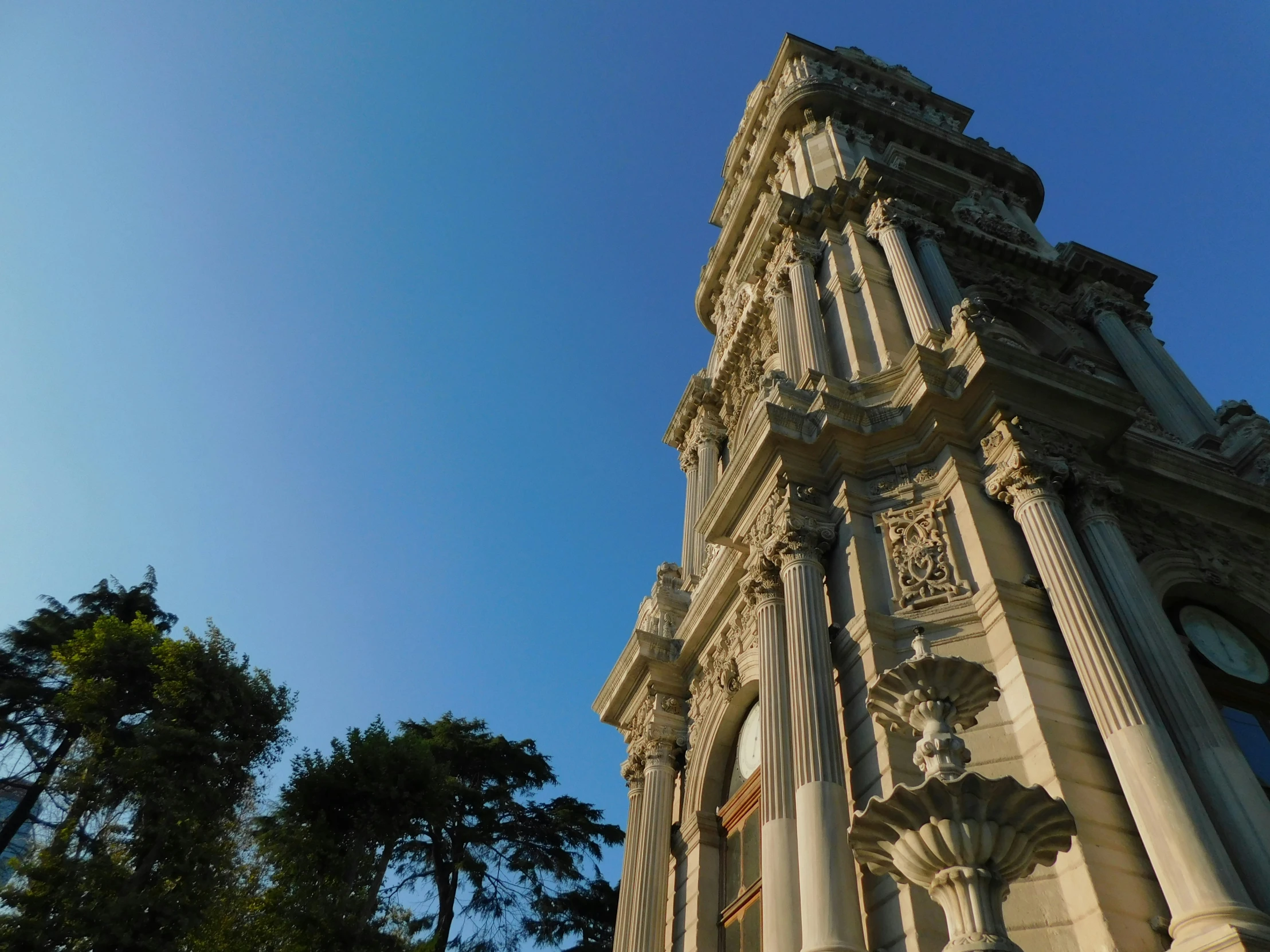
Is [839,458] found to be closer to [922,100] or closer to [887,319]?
[887,319]

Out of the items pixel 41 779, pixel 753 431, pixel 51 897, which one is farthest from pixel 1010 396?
pixel 41 779

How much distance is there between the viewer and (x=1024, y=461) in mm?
12031

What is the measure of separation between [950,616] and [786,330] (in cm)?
996

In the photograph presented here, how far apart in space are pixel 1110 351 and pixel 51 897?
80.9 feet

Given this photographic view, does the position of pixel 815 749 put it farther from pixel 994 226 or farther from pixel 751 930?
pixel 994 226

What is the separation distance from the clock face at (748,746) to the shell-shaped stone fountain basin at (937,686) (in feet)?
23.4

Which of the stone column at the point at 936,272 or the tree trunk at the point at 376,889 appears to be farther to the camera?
the tree trunk at the point at 376,889

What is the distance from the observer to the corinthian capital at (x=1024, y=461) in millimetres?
11930

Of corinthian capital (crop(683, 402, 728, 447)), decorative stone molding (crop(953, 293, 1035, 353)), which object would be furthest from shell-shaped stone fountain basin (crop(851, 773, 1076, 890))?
corinthian capital (crop(683, 402, 728, 447))

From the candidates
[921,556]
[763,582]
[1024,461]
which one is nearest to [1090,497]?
[1024,461]

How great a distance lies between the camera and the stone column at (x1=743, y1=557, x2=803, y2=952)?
32.1 ft

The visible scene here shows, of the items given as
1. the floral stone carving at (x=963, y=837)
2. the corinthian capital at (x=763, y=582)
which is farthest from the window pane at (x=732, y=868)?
the floral stone carving at (x=963, y=837)

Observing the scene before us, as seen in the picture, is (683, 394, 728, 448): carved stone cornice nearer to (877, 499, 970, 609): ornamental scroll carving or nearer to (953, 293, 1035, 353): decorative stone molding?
(953, 293, 1035, 353): decorative stone molding

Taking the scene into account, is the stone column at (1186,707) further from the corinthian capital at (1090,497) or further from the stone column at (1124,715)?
the stone column at (1124,715)
